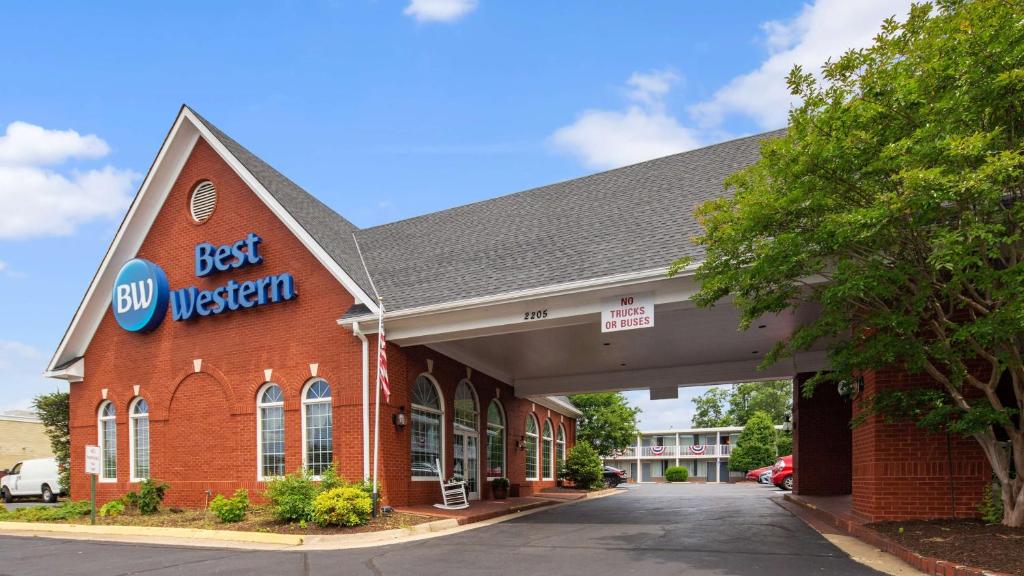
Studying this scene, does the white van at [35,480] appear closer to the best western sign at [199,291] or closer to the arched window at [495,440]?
the best western sign at [199,291]

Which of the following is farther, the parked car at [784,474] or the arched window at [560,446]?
the arched window at [560,446]

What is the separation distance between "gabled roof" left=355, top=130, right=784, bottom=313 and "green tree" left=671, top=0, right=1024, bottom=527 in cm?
409

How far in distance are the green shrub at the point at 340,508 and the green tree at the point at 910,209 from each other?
26.7ft

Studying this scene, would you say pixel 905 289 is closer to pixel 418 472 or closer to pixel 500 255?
pixel 500 255

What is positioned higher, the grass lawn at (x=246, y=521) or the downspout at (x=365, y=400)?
the downspout at (x=365, y=400)

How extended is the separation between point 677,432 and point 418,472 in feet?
199

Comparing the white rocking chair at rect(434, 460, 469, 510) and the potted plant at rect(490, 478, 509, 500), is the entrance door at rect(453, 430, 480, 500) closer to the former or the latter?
the potted plant at rect(490, 478, 509, 500)

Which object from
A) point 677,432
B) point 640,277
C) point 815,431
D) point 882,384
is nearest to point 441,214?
point 640,277

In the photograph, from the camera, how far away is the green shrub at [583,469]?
33.5m

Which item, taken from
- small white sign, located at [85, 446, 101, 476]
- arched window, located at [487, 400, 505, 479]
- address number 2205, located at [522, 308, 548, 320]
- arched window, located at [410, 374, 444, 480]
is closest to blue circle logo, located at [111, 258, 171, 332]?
small white sign, located at [85, 446, 101, 476]

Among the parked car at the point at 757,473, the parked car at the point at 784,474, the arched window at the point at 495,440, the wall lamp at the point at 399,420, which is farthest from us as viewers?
the parked car at the point at 757,473

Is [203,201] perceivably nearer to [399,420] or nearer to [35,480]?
[399,420]

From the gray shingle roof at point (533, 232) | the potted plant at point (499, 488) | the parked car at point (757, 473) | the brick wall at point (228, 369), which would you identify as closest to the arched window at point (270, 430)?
the brick wall at point (228, 369)

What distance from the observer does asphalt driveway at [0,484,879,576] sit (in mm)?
10375
